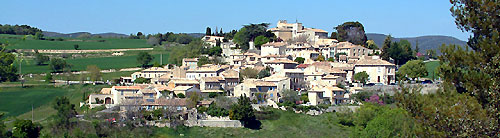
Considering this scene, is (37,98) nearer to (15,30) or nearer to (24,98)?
(24,98)

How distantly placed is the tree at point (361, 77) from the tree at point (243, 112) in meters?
13.3

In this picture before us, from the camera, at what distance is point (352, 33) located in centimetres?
7175

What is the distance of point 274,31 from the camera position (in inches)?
2798

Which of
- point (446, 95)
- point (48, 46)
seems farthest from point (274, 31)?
point (446, 95)

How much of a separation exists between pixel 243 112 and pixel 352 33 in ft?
100

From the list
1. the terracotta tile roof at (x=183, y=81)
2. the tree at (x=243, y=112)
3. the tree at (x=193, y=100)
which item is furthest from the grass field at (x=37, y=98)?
the tree at (x=243, y=112)

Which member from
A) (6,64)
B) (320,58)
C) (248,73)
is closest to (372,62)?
(320,58)

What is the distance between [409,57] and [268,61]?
1790cm

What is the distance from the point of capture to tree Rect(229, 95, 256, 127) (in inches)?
1751

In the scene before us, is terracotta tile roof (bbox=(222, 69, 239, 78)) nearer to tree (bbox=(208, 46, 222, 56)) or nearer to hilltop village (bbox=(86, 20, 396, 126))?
hilltop village (bbox=(86, 20, 396, 126))

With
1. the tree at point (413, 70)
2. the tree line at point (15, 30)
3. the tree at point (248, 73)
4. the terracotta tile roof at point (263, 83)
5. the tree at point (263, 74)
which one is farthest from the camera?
the tree line at point (15, 30)

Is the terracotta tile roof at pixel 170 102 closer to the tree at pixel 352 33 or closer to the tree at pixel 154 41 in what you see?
the tree at pixel 352 33

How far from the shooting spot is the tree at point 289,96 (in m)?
48.9

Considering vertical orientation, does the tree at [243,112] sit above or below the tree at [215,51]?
below
